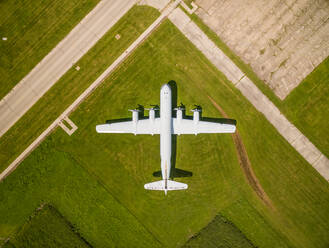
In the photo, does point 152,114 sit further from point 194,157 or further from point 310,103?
point 310,103

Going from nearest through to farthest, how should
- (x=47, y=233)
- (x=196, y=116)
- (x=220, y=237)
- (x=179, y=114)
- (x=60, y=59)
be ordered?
(x=179, y=114), (x=196, y=116), (x=220, y=237), (x=47, y=233), (x=60, y=59)

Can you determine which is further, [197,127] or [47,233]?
[47,233]

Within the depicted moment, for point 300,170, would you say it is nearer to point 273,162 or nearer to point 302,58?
point 273,162

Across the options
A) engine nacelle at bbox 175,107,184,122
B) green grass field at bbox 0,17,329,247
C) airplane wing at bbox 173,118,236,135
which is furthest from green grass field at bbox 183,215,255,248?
engine nacelle at bbox 175,107,184,122

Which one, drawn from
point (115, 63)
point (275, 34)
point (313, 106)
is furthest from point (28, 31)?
point (313, 106)

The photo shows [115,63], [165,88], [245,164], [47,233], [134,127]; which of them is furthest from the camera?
[115,63]

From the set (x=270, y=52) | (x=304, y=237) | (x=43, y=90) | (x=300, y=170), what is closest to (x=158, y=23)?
(x=270, y=52)

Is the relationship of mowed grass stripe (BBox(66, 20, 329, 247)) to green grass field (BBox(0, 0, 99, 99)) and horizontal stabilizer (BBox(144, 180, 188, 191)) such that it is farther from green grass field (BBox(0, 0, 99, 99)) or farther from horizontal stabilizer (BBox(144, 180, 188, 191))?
green grass field (BBox(0, 0, 99, 99))

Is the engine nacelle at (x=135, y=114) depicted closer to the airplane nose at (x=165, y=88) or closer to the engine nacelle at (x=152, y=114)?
the engine nacelle at (x=152, y=114)
